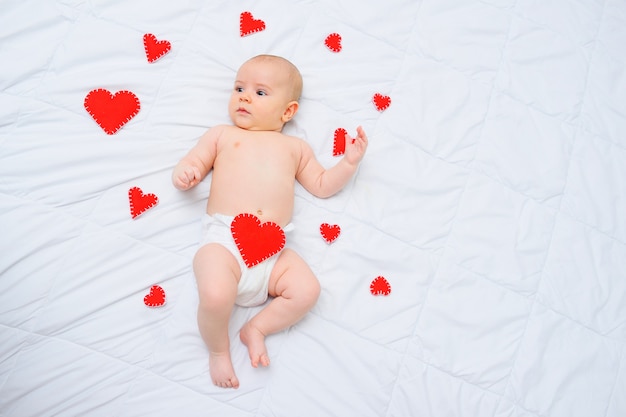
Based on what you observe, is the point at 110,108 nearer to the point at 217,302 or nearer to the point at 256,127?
the point at 256,127

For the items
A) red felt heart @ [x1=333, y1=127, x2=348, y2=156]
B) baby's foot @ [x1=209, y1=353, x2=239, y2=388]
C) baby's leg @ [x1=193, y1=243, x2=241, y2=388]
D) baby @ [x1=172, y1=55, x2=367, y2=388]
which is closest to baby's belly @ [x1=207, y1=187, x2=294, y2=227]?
baby @ [x1=172, y1=55, x2=367, y2=388]

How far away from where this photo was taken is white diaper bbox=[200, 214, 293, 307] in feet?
4.02

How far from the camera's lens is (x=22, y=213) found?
1212 mm

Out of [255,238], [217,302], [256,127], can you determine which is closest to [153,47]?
[256,127]

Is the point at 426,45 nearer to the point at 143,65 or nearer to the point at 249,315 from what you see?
the point at 143,65

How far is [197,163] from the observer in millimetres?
1305

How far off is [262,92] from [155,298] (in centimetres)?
56

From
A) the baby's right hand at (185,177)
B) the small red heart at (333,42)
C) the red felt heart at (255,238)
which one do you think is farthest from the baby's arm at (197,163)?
the small red heart at (333,42)

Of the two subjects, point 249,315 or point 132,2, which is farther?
point 132,2

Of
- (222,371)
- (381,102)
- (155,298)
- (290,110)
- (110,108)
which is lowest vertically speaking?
(222,371)

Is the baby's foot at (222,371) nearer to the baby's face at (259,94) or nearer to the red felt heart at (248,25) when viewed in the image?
the baby's face at (259,94)

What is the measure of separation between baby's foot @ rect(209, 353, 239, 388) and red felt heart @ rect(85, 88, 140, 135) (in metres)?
0.58

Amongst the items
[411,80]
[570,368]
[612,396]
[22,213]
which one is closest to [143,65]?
[22,213]

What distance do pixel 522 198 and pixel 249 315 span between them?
772 mm
